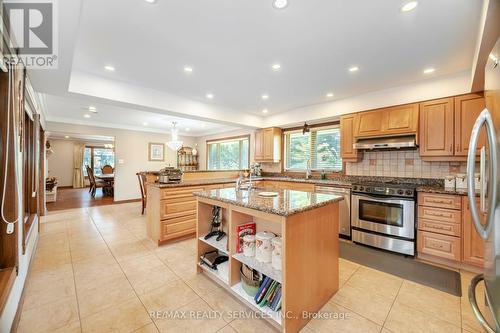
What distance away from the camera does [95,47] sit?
2199 millimetres

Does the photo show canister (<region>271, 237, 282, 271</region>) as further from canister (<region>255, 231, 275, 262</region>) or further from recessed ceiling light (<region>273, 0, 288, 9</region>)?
recessed ceiling light (<region>273, 0, 288, 9</region>)

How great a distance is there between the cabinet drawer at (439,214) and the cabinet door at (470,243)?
0.07 metres

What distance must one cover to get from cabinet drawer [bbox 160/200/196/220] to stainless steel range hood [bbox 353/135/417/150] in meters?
3.14

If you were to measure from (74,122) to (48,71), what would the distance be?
14.9 feet

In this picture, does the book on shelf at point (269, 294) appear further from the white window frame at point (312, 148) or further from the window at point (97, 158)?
the window at point (97, 158)

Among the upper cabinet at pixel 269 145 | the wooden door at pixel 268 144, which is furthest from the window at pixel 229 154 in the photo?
the wooden door at pixel 268 144

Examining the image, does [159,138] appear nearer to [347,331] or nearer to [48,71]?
[48,71]

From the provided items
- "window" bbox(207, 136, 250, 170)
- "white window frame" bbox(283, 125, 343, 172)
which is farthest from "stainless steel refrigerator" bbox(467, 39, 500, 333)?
"window" bbox(207, 136, 250, 170)

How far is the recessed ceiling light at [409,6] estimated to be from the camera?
1.58 meters

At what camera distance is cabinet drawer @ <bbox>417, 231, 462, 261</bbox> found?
8.14 ft

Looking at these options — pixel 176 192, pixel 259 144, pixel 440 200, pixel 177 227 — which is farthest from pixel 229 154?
pixel 440 200

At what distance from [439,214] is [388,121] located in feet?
5.06

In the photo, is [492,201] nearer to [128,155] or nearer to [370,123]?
[370,123]

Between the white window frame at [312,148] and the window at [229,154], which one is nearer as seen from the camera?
the white window frame at [312,148]
